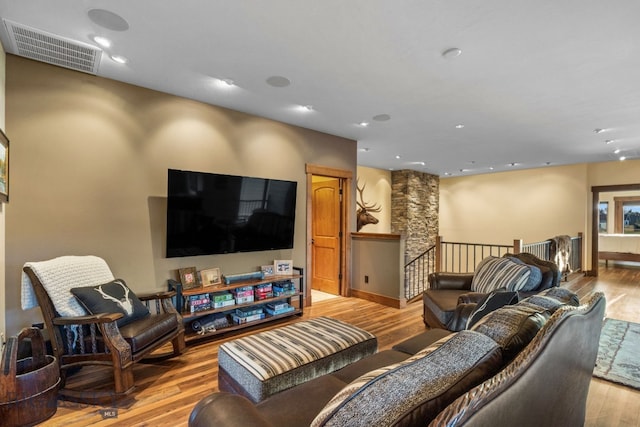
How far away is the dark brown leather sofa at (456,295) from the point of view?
2.49 m

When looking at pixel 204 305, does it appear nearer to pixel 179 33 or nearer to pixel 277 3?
pixel 179 33

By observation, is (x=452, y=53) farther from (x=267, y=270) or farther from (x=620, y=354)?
(x=620, y=354)

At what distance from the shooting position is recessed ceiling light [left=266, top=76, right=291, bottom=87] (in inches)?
115

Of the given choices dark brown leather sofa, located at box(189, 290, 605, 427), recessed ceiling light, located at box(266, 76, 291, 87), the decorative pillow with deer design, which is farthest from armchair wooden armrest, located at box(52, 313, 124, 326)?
recessed ceiling light, located at box(266, 76, 291, 87)

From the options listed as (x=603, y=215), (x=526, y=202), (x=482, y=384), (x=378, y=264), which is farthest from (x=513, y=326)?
(x=603, y=215)

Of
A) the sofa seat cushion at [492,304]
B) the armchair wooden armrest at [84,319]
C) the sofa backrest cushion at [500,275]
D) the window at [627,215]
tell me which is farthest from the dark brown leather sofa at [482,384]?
the window at [627,215]

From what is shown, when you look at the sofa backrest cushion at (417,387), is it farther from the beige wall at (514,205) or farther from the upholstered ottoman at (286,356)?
the beige wall at (514,205)

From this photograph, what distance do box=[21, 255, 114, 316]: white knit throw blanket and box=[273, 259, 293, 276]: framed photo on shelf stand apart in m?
1.88

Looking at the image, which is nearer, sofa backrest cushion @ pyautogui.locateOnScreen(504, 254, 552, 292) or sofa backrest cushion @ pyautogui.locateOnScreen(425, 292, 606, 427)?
sofa backrest cushion @ pyautogui.locateOnScreen(425, 292, 606, 427)

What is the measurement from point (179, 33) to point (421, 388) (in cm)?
261

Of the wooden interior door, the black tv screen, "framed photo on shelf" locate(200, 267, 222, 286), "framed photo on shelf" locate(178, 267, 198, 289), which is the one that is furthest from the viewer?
the wooden interior door

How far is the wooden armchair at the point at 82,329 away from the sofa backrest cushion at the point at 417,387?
77.9 inches

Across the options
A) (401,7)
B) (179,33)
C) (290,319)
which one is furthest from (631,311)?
(179,33)

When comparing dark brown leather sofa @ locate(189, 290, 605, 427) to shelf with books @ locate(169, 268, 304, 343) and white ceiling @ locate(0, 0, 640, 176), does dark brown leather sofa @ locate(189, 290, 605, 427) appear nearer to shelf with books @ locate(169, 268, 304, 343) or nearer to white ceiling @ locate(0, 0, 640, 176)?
white ceiling @ locate(0, 0, 640, 176)
